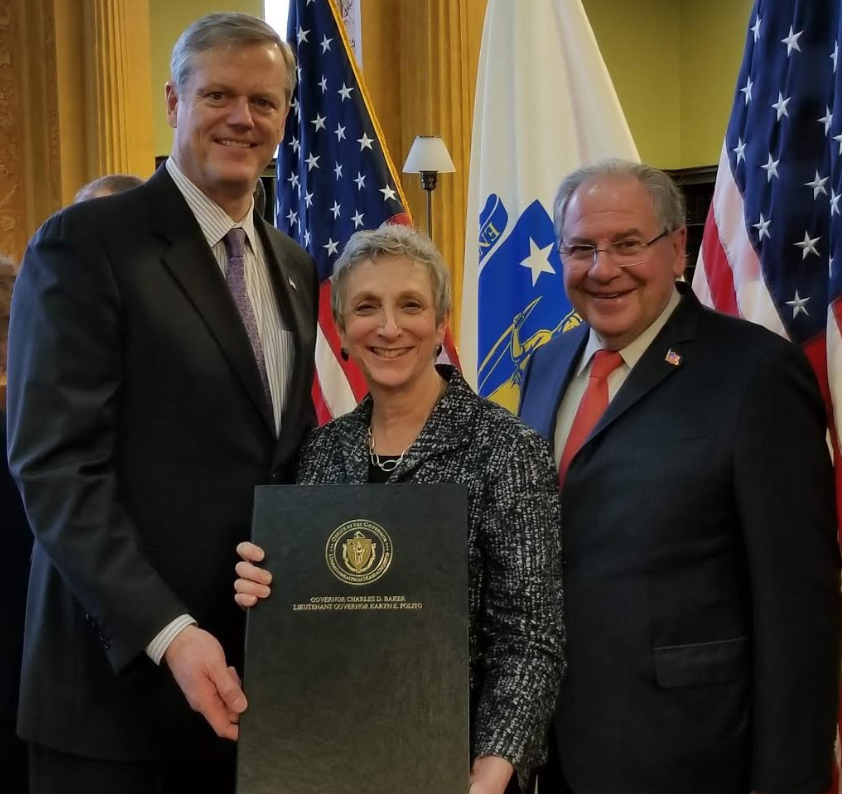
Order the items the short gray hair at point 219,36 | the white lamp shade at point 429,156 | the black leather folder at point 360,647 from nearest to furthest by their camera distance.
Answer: the black leather folder at point 360,647 → the short gray hair at point 219,36 → the white lamp shade at point 429,156

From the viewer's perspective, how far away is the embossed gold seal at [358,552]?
4.84ft

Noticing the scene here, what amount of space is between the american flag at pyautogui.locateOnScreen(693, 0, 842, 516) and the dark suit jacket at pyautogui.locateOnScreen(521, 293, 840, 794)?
246 mm

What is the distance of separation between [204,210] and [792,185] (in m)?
1.22

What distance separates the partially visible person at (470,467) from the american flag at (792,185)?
27.0 inches

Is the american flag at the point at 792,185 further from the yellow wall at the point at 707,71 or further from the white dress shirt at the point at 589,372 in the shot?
the yellow wall at the point at 707,71

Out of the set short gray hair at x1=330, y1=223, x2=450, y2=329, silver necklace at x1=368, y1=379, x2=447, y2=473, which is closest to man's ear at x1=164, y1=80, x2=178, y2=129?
short gray hair at x1=330, y1=223, x2=450, y2=329

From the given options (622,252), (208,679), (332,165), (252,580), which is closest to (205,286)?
(252,580)

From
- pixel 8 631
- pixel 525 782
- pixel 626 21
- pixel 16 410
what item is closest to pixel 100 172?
pixel 8 631

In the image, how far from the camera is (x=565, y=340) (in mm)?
2213

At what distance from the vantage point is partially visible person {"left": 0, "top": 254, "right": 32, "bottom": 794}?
2.26 meters

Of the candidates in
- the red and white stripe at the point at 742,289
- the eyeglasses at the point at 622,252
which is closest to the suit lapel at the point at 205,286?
the eyeglasses at the point at 622,252

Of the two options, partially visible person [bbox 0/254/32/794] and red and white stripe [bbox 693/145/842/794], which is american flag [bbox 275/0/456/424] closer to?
red and white stripe [bbox 693/145/842/794]

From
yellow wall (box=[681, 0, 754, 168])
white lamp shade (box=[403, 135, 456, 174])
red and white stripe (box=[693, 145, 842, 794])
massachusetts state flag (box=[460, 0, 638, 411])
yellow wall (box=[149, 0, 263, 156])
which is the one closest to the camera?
red and white stripe (box=[693, 145, 842, 794])

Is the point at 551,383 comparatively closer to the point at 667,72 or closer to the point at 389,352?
the point at 389,352
